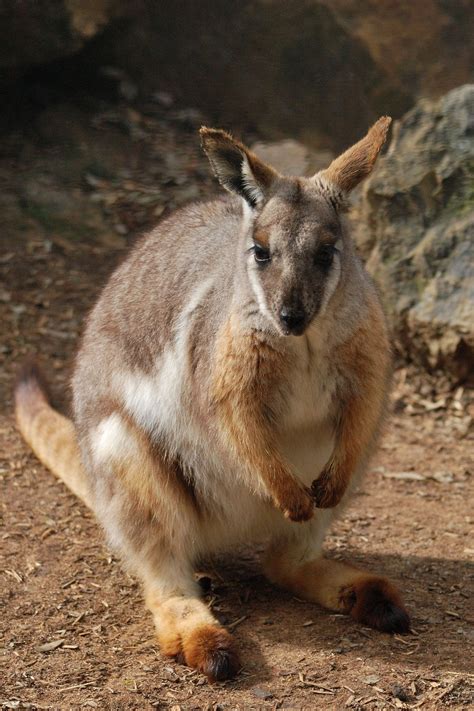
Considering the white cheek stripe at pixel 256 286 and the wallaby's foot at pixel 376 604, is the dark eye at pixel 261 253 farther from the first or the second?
the wallaby's foot at pixel 376 604

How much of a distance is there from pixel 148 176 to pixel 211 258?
15.0 ft

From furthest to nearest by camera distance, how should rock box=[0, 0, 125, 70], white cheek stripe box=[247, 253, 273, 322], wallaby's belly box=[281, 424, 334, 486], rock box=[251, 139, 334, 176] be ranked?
rock box=[0, 0, 125, 70], rock box=[251, 139, 334, 176], wallaby's belly box=[281, 424, 334, 486], white cheek stripe box=[247, 253, 273, 322]

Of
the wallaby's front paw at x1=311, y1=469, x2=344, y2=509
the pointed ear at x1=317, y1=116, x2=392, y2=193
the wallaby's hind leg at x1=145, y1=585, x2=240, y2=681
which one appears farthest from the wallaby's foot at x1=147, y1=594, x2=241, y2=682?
the pointed ear at x1=317, y1=116, x2=392, y2=193

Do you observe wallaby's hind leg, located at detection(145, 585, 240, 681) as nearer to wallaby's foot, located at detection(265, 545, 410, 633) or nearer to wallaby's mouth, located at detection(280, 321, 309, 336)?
wallaby's foot, located at detection(265, 545, 410, 633)

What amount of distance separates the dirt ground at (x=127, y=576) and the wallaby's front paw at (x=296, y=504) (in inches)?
18.8

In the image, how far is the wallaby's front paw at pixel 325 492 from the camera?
4086 millimetres

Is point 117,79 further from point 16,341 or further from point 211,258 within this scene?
point 211,258

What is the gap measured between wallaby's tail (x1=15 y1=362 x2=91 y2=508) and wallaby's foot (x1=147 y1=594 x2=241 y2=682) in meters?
1.01

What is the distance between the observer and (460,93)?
22.0ft

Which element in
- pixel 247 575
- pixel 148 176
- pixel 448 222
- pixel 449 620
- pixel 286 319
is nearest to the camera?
pixel 286 319

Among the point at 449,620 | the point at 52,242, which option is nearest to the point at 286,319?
the point at 449,620

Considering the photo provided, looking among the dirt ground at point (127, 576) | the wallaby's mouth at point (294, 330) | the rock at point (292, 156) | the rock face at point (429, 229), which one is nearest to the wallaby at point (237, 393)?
the wallaby's mouth at point (294, 330)

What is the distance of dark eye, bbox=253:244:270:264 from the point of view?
12.3 feet

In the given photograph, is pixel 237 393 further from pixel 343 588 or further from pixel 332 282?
pixel 343 588
